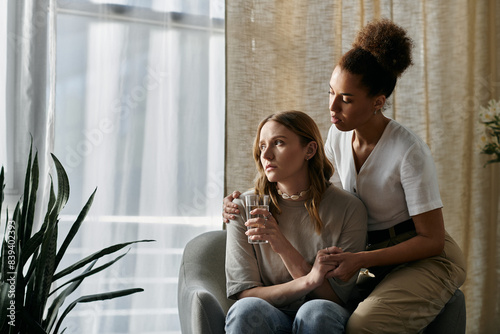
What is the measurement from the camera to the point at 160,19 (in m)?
2.32

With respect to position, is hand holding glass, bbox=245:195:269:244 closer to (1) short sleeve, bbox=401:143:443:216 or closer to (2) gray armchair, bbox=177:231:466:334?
(2) gray armchair, bbox=177:231:466:334

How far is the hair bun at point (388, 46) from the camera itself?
1804mm

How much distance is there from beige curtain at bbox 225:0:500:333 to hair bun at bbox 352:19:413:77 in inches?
26.6

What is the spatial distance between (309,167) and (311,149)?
0.22 ft

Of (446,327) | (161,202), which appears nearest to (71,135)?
(161,202)

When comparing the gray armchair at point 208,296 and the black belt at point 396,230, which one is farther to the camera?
the black belt at point 396,230

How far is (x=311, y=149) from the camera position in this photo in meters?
1.79

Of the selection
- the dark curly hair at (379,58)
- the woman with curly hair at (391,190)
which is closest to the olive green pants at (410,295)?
the woman with curly hair at (391,190)

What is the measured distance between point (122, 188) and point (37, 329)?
0.84m

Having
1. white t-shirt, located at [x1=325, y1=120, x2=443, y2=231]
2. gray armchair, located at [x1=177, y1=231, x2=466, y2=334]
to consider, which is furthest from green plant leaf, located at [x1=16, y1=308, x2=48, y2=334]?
white t-shirt, located at [x1=325, y1=120, x2=443, y2=231]

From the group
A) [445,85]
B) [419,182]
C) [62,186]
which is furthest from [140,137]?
[445,85]

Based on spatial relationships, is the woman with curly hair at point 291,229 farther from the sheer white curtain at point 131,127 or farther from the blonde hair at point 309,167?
the sheer white curtain at point 131,127

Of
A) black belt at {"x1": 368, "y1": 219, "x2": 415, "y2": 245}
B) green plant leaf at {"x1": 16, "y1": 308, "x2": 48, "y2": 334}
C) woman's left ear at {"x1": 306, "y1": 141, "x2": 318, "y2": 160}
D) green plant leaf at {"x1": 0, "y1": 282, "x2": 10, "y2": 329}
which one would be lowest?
green plant leaf at {"x1": 16, "y1": 308, "x2": 48, "y2": 334}

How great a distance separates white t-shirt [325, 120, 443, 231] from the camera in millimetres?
1749
